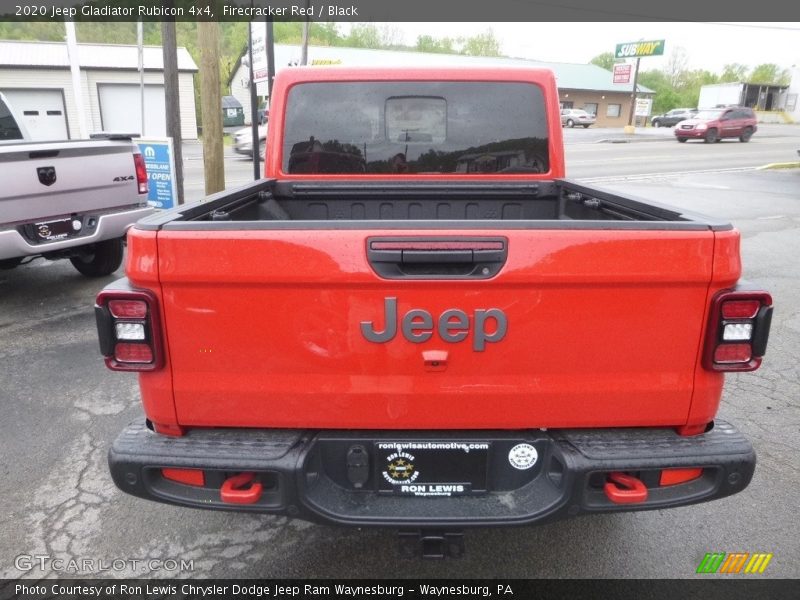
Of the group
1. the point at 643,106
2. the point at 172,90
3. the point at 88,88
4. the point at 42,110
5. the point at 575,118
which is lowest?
the point at 42,110

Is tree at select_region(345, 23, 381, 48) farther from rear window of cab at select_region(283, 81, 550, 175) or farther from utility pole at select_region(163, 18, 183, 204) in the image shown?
rear window of cab at select_region(283, 81, 550, 175)

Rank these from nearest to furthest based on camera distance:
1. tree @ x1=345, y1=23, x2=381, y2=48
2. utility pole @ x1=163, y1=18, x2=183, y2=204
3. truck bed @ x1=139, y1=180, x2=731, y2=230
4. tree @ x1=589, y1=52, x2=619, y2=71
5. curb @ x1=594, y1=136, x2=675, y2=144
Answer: truck bed @ x1=139, y1=180, x2=731, y2=230 → utility pole @ x1=163, y1=18, x2=183, y2=204 → curb @ x1=594, y1=136, x2=675, y2=144 → tree @ x1=345, y1=23, x2=381, y2=48 → tree @ x1=589, y1=52, x2=619, y2=71

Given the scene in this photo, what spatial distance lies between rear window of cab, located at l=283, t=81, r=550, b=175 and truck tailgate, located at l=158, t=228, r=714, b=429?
2.05m

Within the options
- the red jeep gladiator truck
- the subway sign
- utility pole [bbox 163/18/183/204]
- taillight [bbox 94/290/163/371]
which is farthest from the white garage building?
the subway sign

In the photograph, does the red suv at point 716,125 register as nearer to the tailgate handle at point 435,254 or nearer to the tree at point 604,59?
the tailgate handle at point 435,254

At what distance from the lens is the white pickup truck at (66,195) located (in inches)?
214

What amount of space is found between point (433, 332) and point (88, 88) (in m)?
32.5

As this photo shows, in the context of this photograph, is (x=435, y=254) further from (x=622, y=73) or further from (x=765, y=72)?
(x=765, y=72)

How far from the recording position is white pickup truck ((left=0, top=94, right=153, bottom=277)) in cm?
543

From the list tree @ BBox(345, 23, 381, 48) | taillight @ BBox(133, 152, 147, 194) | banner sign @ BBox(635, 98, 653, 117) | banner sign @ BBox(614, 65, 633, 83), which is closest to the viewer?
taillight @ BBox(133, 152, 147, 194)

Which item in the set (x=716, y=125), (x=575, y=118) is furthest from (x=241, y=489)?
(x=575, y=118)

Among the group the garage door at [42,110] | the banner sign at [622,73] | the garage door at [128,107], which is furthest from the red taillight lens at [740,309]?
the banner sign at [622,73]

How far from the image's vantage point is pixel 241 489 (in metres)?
2.17

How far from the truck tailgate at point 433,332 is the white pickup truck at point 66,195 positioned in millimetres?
4369
